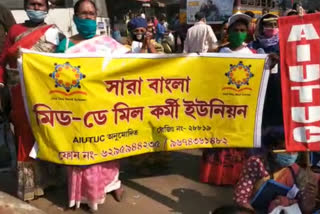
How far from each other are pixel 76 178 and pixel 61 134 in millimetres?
375

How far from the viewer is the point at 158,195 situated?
387 centimetres

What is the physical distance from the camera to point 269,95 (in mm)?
3648

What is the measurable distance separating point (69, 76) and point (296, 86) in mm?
1660

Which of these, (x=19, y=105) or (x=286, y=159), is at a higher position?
(x=19, y=105)

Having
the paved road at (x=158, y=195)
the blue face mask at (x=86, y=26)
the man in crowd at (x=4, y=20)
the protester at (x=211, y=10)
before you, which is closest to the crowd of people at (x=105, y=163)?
the blue face mask at (x=86, y=26)

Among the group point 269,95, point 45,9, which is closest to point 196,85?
point 269,95

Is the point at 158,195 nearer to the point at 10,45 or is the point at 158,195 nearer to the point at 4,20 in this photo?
the point at 10,45

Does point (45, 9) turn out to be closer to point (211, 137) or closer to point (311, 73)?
point (211, 137)

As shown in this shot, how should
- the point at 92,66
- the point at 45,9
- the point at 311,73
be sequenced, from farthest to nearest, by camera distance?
1. the point at 45,9
2. the point at 92,66
3. the point at 311,73

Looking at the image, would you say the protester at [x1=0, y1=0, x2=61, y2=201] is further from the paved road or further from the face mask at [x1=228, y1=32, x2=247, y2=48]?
the face mask at [x1=228, y1=32, x2=247, y2=48]

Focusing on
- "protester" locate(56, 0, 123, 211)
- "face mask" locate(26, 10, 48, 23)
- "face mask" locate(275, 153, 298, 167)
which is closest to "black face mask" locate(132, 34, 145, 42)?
"protester" locate(56, 0, 123, 211)

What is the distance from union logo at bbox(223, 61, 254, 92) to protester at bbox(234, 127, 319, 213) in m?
0.45

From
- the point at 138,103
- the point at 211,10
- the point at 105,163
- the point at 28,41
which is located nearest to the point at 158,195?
the point at 105,163

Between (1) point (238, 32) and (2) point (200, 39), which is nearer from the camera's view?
(1) point (238, 32)
